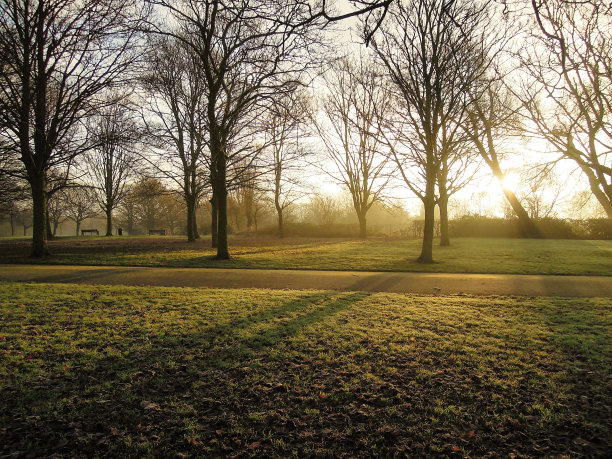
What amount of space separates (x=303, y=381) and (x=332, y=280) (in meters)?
6.44

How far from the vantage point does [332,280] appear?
10.6m

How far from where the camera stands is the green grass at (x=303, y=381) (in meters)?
3.20

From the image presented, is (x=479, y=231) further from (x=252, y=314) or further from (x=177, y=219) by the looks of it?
(x=177, y=219)

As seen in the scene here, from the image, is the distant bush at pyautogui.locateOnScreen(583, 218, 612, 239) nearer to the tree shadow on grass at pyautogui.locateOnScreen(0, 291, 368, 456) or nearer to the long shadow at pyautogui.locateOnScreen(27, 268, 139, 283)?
the tree shadow on grass at pyautogui.locateOnScreen(0, 291, 368, 456)

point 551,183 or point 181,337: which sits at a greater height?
point 551,183

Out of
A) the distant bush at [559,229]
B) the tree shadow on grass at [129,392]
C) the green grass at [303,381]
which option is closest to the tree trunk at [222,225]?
the green grass at [303,381]

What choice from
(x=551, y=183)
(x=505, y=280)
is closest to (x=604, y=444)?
(x=505, y=280)

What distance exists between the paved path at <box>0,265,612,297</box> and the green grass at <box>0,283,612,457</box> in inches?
88.9

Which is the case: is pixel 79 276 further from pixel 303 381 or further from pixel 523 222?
pixel 523 222

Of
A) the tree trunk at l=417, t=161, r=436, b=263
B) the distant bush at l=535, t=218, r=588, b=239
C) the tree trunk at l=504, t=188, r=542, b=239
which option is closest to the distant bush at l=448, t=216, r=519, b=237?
the tree trunk at l=504, t=188, r=542, b=239

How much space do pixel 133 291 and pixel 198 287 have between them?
1564 mm

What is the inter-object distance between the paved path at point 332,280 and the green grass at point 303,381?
2.26 m

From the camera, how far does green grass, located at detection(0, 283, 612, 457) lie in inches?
126

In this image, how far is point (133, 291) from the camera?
343 inches
